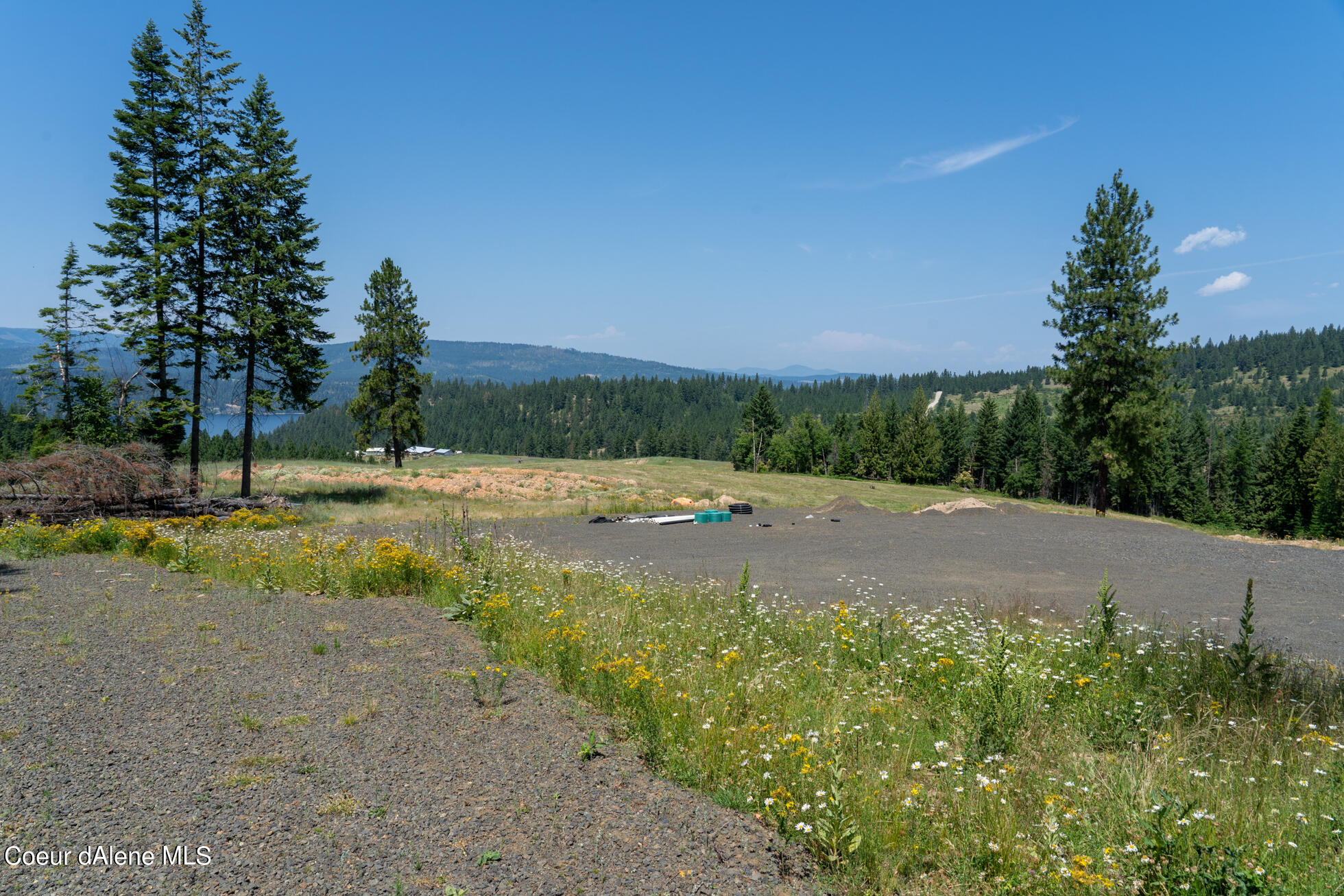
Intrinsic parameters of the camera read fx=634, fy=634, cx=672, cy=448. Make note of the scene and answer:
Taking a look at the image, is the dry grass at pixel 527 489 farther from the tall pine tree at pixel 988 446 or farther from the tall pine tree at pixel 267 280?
the tall pine tree at pixel 988 446

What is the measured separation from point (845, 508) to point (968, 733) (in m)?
28.7

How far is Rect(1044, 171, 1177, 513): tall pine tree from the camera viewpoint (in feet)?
100

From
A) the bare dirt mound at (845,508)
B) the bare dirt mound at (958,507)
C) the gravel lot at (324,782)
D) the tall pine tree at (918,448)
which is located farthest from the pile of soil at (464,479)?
the tall pine tree at (918,448)

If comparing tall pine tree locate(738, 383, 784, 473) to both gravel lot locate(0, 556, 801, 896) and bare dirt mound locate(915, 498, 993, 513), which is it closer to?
bare dirt mound locate(915, 498, 993, 513)

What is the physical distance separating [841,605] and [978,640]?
1.99 m

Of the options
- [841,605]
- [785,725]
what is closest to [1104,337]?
[841,605]

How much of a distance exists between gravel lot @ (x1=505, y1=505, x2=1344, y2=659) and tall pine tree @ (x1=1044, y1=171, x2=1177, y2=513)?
19.8 feet

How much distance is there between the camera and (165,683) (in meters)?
5.79

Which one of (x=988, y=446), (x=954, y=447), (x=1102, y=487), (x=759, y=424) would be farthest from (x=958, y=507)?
(x=954, y=447)

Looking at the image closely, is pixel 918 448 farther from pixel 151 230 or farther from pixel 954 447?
pixel 151 230

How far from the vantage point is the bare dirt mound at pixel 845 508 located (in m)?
32.2

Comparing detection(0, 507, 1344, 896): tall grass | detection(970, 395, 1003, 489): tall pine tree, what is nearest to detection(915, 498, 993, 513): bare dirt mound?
detection(0, 507, 1344, 896): tall grass

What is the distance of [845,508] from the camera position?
32781 millimetres

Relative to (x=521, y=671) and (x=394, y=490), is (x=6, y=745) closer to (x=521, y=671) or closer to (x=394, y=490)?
(x=521, y=671)
